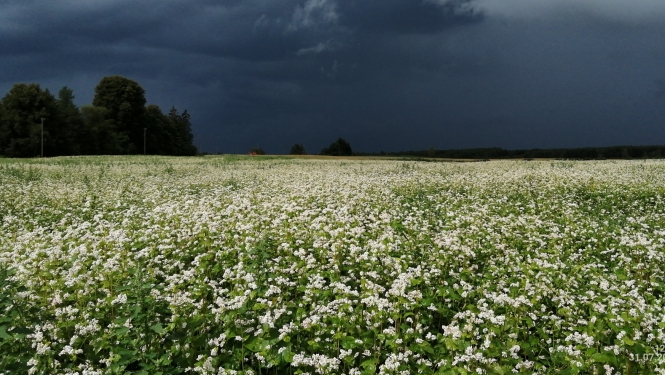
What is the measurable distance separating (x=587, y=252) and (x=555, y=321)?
13.7 feet

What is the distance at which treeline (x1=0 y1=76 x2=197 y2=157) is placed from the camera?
253ft

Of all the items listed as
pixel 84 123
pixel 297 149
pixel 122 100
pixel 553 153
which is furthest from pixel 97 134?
pixel 553 153

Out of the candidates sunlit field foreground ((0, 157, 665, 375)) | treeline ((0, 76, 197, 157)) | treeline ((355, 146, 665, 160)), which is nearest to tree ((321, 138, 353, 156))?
treeline ((355, 146, 665, 160))

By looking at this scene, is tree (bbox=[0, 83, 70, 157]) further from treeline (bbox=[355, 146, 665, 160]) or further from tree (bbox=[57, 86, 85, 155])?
treeline (bbox=[355, 146, 665, 160])

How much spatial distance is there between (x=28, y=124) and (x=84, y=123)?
9.97 m

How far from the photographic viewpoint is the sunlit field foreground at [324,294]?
500cm

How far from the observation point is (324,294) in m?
6.26

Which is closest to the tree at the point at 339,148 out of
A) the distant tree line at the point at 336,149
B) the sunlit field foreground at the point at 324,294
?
the distant tree line at the point at 336,149

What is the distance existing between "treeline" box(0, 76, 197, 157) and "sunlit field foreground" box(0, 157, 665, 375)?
77.0 m

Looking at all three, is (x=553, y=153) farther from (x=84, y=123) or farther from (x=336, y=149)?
(x=84, y=123)

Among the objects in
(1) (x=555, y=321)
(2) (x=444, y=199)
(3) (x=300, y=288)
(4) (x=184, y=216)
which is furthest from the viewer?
(2) (x=444, y=199)

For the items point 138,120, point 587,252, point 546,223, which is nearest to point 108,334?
point 587,252

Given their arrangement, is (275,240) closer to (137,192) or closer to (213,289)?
(213,289)

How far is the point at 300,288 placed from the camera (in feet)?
21.4
